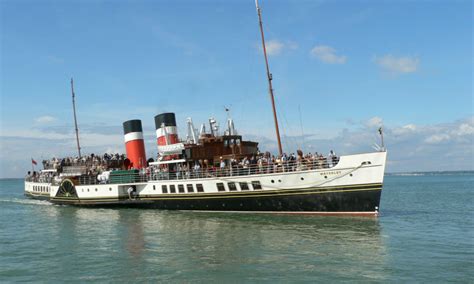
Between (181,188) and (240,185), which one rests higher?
(181,188)

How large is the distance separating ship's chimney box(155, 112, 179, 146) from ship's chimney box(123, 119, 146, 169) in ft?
9.82

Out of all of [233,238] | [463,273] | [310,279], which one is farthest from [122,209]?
[463,273]

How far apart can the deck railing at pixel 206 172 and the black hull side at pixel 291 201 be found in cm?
134

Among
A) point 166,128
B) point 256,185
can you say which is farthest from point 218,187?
point 166,128

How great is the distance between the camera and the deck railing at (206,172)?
23.5 metres

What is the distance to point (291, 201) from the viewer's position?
78.3ft

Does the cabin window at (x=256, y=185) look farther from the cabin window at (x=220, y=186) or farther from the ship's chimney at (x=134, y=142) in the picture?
the ship's chimney at (x=134, y=142)

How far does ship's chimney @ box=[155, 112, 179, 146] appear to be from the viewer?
106ft

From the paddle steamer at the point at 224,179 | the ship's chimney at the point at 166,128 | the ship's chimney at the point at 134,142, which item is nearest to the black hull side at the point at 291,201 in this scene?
the paddle steamer at the point at 224,179

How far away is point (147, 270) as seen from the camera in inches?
513

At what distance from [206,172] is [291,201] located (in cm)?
617

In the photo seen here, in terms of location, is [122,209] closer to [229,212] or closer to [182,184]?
[182,184]

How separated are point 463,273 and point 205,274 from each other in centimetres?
792

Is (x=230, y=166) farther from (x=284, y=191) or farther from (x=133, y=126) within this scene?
(x=133, y=126)
